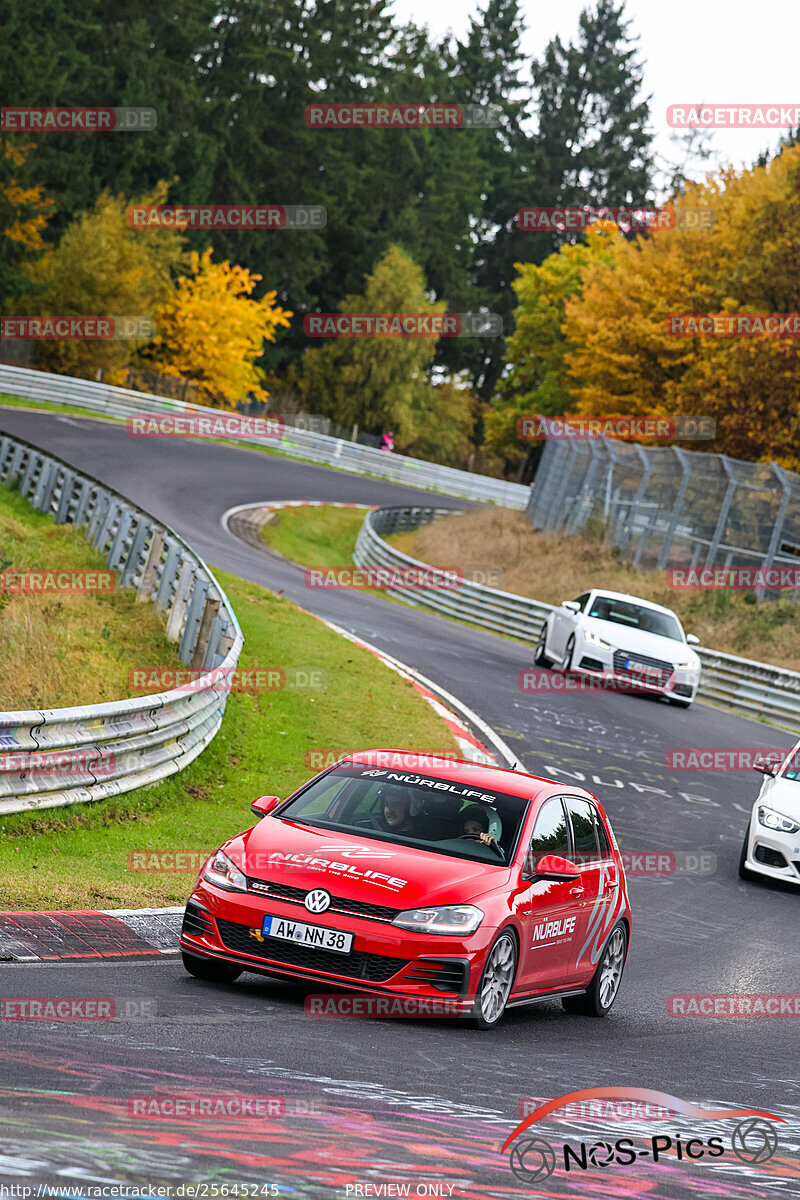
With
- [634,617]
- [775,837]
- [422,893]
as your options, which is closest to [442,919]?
[422,893]

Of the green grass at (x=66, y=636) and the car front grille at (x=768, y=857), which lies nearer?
the car front grille at (x=768, y=857)

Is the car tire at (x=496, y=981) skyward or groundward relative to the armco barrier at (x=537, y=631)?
skyward

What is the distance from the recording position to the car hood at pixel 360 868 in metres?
7.81

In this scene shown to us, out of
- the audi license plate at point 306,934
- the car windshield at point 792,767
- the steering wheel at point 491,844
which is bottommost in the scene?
the car windshield at point 792,767

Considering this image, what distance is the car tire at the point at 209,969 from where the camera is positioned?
26.3ft

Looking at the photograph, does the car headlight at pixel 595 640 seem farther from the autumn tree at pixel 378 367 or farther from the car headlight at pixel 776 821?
the autumn tree at pixel 378 367

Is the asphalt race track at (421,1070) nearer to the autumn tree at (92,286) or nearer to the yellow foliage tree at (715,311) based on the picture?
the yellow foliage tree at (715,311)

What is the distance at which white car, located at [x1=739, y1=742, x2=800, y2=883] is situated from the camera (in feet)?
47.7

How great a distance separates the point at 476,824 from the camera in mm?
8781

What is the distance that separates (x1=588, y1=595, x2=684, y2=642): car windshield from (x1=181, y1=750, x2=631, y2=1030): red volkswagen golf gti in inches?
605

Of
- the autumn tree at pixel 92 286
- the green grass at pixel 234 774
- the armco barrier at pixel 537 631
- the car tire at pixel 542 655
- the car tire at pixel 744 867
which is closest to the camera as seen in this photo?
the green grass at pixel 234 774

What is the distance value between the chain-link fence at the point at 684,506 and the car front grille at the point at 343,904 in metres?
25.2

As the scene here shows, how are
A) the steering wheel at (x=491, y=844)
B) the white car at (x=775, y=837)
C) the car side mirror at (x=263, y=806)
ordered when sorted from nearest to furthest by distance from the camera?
the steering wheel at (x=491, y=844) → the car side mirror at (x=263, y=806) → the white car at (x=775, y=837)

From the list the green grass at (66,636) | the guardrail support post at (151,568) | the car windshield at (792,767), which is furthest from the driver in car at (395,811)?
the guardrail support post at (151,568)
